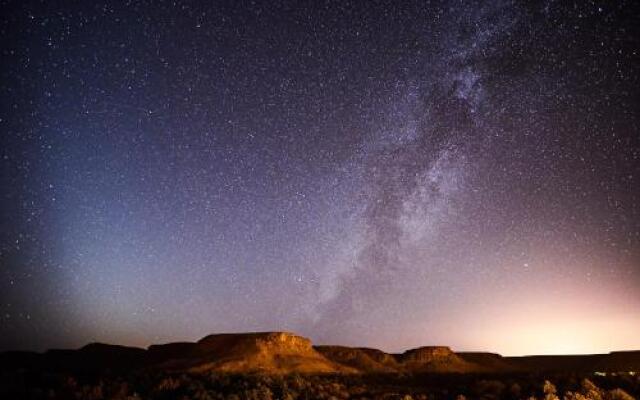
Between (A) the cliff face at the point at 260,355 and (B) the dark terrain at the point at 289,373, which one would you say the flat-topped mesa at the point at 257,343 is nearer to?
(A) the cliff face at the point at 260,355

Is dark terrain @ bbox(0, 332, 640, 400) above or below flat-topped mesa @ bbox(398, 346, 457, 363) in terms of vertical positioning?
below

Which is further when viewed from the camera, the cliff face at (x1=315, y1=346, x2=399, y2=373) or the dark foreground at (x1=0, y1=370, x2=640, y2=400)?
the cliff face at (x1=315, y1=346, x2=399, y2=373)

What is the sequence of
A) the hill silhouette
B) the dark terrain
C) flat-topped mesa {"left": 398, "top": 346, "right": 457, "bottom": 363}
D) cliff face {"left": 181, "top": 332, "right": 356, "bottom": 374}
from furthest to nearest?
flat-topped mesa {"left": 398, "top": 346, "right": 457, "bottom": 363} → the hill silhouette → cliff face {"left": 181, "top": 332, "right": 356, "bottom": 374} → the dark terrain

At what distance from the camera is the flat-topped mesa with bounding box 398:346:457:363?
71688 millimetres

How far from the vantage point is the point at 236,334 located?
64.1 metres

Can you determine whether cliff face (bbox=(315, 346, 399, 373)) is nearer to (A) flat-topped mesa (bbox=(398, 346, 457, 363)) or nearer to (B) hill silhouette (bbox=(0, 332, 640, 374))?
(B) hill silhouette (bbox=(0, 332, 640, 374))

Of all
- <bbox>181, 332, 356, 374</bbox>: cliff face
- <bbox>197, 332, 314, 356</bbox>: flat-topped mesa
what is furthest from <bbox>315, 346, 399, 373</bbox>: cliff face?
<bbox>197, 332, 314, 356</bbox>: flat-topped mesa

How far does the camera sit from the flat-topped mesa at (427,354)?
2822 inches

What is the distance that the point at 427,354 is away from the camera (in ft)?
241

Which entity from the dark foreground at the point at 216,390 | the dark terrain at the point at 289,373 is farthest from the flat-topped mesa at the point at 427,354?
the dark foreground at the point at 216,390

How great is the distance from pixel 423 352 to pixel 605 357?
98.6 ft

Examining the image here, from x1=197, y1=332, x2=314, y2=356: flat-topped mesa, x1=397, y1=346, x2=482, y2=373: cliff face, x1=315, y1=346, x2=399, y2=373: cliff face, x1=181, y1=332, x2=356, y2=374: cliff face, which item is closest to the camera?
x1=181, y1=332, x2=356, y2=374: cliff face

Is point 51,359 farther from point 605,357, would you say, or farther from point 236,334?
point 605,357

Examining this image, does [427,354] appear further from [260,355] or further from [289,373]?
[289,373]
